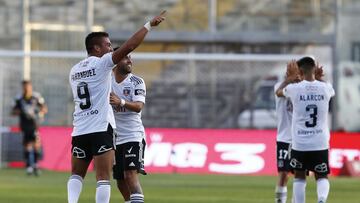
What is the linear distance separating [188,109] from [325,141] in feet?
56.5

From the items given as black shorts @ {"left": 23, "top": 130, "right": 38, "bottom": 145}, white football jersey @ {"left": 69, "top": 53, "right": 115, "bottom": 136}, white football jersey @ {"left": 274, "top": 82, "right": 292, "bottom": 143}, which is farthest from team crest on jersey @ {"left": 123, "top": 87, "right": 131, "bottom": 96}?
black shorts @ {"left": 23, "top": 130, "right": 38, "bottom": 145}

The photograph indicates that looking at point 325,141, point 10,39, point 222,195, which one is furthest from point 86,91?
point 10,39

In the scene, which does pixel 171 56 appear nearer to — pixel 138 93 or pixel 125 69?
pixel 125 69

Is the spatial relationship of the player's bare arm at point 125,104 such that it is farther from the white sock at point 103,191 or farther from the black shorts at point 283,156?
the black shorts at point 283,156

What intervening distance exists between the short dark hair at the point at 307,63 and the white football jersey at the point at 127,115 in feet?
7.42

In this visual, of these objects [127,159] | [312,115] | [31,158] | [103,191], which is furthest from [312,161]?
[31,158]

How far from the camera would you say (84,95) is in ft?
46.8

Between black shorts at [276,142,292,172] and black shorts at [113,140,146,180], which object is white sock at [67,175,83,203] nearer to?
black shorts at [113,140,146,180]

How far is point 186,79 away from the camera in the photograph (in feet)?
112

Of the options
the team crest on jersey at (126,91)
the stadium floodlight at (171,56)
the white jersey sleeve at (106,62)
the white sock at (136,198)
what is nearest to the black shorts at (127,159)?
the white sock at (136,198)

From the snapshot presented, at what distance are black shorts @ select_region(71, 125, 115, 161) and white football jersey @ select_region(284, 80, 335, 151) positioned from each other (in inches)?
124

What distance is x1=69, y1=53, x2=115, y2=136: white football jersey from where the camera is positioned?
14.2m

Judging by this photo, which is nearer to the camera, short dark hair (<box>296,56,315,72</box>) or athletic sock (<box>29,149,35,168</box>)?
short dark hair (<box>296,56,315,72</box>)

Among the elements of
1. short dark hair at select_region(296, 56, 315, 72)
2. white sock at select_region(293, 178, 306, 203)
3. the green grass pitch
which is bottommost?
the green grass pitch
